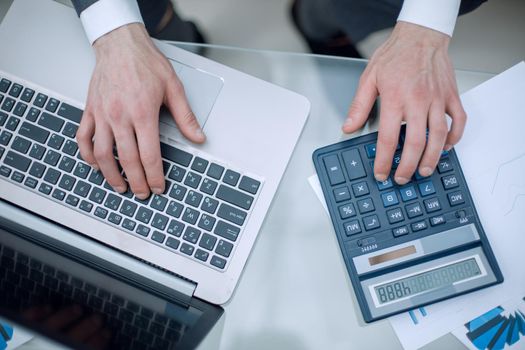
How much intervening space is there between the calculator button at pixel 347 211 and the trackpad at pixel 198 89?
0.19 m

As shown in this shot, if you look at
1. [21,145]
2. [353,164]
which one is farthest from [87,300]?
[353,164]

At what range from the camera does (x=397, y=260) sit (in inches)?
23.0

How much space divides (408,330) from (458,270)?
0.09 metres

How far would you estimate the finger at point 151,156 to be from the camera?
566 mm

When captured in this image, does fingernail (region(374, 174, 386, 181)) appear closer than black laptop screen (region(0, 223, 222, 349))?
No

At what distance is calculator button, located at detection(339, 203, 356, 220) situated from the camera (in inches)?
23.4

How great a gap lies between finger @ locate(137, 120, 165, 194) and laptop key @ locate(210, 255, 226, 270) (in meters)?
0.10

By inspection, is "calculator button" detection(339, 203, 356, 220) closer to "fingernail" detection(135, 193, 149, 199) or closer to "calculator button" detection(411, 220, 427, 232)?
"calculator button" detection(411, 220, 427, 232)

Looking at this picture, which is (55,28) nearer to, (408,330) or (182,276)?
(182,276)

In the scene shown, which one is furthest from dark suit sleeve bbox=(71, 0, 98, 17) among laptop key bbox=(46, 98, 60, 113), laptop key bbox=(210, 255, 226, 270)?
laptop key bbox=(210, 255, 226, 270)

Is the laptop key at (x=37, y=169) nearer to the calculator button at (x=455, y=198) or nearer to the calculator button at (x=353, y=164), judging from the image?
the calculator button at (x=353, y=164)

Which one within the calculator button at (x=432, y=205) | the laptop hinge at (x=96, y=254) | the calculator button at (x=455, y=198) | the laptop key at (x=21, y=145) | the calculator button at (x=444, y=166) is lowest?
Answer: the laptop hinge at (x=96, y=254)

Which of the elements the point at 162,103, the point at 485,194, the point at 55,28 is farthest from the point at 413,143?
the point at 55,28

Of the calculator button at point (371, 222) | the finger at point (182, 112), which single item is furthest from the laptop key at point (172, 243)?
the calculator button at point (371, 222)
